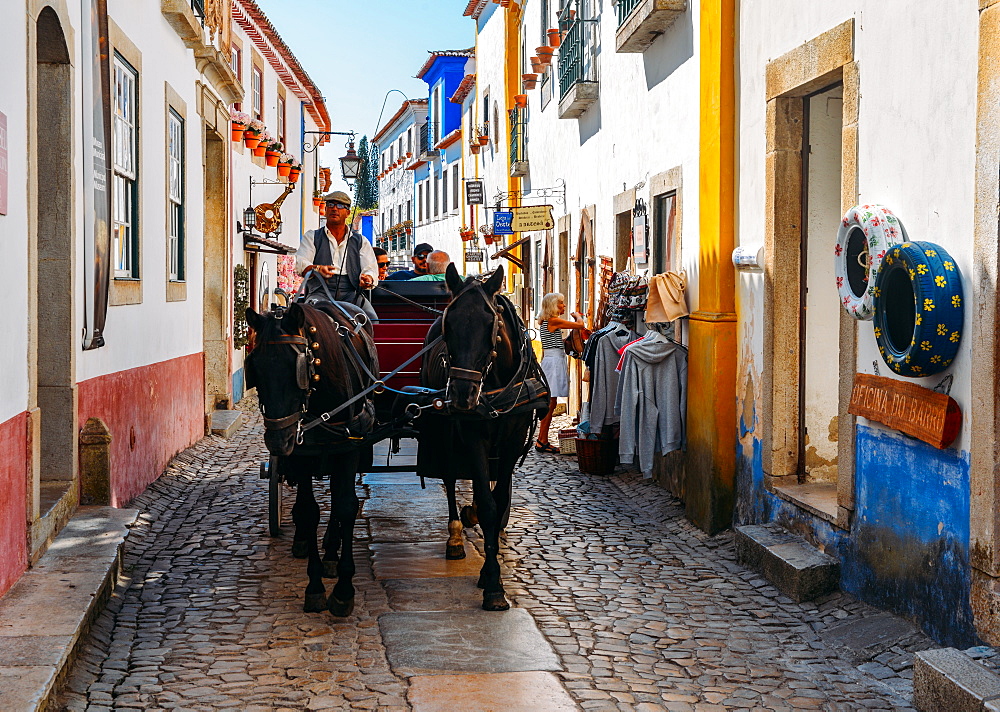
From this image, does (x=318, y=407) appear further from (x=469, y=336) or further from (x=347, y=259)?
(x=347, y=259)

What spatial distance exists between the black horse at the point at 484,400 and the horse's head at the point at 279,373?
866mm

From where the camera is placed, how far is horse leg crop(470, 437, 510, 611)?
20.6 ft

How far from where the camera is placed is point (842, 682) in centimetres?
512

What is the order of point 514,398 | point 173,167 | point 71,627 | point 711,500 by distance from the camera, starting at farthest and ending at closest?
point 173,167 < point 711,500 < point 514,398 < point 71,627

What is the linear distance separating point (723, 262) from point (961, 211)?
326 centimetres

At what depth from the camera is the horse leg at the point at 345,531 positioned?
6.09 m

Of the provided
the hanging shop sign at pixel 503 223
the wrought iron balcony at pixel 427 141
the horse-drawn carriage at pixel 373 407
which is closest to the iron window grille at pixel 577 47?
the hanging shop sign at pixel 503 223

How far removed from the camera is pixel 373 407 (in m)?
6.66

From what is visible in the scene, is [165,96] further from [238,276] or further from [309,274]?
[238,276]

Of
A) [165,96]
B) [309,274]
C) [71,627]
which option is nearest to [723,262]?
[309,274]

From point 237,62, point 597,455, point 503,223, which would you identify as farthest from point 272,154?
point 597,455

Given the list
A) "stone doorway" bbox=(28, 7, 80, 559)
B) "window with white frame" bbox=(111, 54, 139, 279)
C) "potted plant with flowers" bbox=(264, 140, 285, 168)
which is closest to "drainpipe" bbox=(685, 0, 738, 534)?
"stone doorway" bbox=(28, 7, 80, 559)

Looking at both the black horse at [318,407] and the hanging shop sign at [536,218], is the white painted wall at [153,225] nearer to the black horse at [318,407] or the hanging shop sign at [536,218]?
the black horse at [318,407]

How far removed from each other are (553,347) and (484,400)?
609 centimetres
